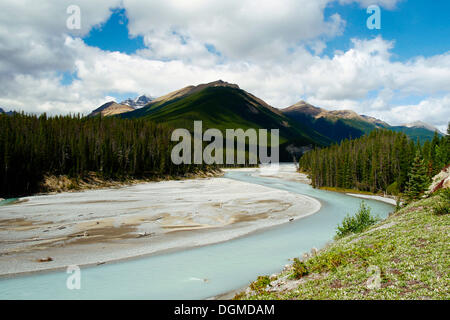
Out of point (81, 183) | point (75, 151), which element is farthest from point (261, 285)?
point (75, 151)

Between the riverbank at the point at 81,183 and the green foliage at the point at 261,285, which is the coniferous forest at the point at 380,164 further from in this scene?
the green foliage at the point at 261,285

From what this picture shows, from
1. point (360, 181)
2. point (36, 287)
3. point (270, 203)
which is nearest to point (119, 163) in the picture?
point (270, 203)

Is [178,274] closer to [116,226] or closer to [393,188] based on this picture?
[116,226]

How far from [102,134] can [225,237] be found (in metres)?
85.5

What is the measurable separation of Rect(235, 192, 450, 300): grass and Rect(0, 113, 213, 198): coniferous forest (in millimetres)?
76262

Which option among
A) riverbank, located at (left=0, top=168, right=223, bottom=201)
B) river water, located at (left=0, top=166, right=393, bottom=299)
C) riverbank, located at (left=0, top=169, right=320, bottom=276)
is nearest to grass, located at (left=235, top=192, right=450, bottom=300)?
river water, located at (left=0, top=166, right=393, bottom=299)

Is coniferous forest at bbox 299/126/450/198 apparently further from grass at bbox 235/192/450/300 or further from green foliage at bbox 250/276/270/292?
green foliage at bbox 250/276/270/292

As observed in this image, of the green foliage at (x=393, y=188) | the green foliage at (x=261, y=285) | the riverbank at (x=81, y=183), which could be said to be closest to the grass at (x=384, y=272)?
the green foliage at (x=261, y=285)

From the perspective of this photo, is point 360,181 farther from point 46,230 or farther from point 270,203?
point 46,230

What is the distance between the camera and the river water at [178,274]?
18672mm

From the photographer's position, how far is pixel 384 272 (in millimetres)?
12875
